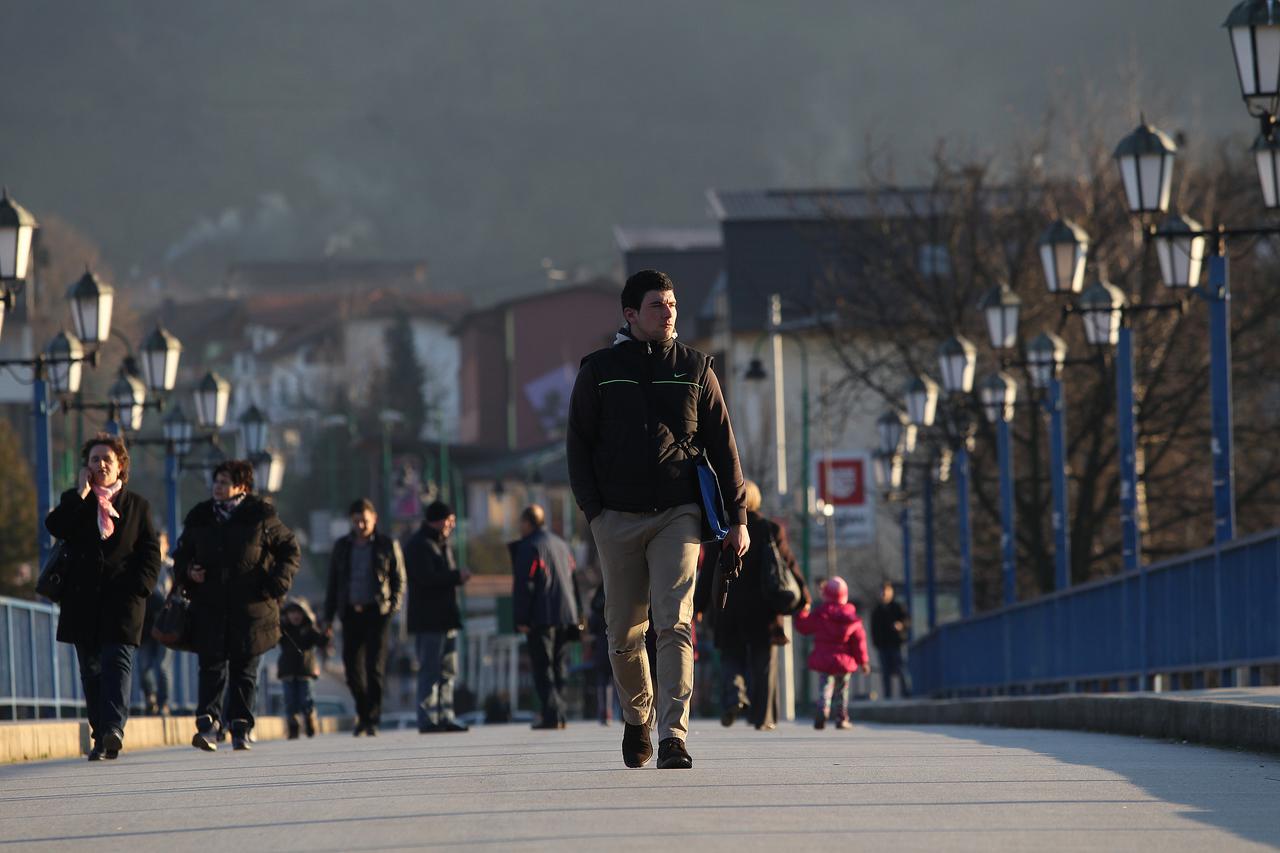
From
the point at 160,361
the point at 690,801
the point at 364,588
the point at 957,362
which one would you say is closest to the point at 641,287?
the point at 690,801

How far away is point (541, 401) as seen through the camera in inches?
4498

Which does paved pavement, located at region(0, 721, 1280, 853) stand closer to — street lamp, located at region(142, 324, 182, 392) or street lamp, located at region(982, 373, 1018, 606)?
street lamp, located at region(142, 324, 182, 392)

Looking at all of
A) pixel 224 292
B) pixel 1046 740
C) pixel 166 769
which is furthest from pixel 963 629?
pixel 224 292

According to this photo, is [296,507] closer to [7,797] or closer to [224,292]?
[224,292]

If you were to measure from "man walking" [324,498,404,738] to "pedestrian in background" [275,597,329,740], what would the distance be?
2108 millimetres

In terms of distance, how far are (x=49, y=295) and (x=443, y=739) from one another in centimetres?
8699

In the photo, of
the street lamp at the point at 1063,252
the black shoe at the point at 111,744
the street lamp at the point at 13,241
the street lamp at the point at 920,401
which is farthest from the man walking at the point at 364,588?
the street lamp at the point at 920,401

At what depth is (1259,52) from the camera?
16.6 metres

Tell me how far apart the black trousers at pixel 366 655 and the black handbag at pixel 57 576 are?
206 inches

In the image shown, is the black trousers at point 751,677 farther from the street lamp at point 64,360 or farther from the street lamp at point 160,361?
the street lamp at point 160,361

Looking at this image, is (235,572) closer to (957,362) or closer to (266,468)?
(957,362)

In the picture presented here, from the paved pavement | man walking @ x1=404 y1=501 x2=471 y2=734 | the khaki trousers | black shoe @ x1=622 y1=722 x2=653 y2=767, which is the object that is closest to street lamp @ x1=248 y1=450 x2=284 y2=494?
man walking @ x1=404 y1=501 x2=471 y2=734

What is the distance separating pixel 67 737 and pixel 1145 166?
9810mm

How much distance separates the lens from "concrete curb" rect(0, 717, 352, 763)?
15117mm
